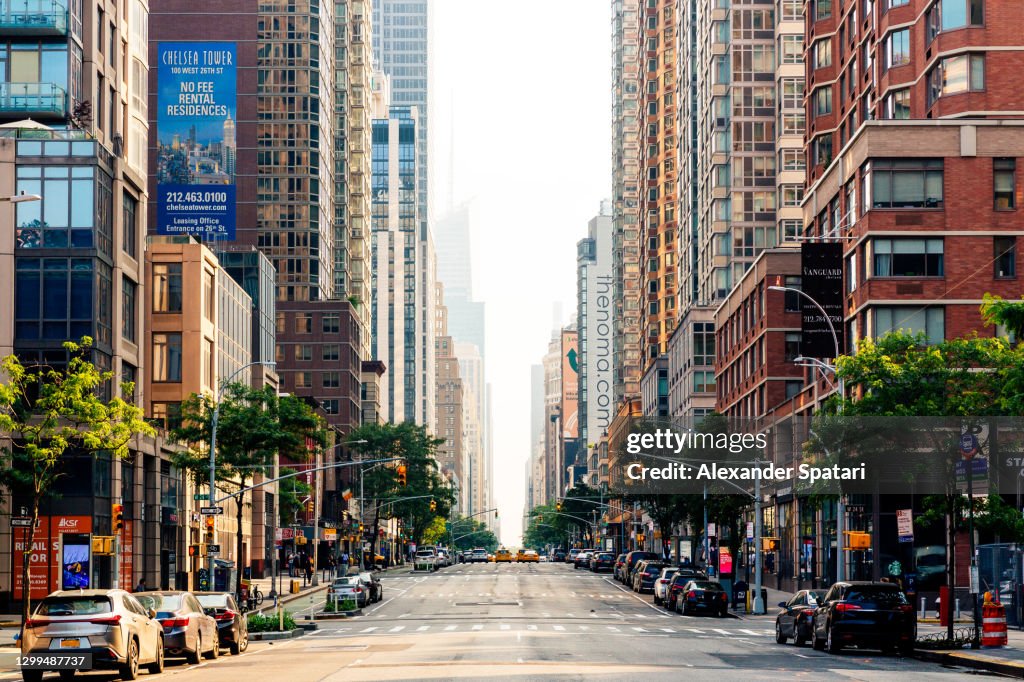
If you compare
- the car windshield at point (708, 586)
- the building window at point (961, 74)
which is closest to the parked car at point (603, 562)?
the car windshield at point (708, 586)

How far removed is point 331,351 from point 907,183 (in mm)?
102905

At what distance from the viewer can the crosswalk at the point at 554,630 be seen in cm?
4822

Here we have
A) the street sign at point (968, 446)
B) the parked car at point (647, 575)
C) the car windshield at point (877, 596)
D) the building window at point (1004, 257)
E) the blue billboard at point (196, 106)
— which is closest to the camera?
the car windshield at point (877, 596)

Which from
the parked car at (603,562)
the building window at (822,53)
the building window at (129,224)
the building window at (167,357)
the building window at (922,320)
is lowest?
the parked car at (603,562)

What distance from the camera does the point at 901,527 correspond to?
142 ft

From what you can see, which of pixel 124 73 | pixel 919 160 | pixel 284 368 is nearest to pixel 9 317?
pixel 124 73

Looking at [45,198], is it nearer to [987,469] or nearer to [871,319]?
[871,319]

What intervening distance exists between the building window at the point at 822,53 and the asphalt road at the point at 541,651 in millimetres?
39937

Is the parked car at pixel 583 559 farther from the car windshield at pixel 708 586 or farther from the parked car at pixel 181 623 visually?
the parked car at pixel 181 623

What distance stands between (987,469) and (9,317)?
42.3 m

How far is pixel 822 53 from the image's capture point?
308 ft

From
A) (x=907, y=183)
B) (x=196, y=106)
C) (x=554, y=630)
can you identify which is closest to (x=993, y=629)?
(x=554, y=630)

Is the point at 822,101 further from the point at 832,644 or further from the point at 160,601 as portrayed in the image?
the point at 160,601

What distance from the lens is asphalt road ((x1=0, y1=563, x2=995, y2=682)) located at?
94.5 ft
